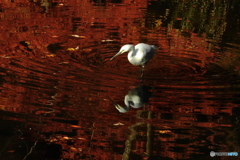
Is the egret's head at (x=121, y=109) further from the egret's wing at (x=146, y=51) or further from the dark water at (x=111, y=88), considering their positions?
the egret's wing at (x=146, y=51)

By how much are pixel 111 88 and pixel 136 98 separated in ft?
1.93

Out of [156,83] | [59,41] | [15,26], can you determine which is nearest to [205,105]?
[156,83]

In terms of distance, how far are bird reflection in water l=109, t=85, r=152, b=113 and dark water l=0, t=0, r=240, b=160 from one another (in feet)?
0.16

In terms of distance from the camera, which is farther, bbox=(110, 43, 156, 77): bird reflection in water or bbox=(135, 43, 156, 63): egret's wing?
bbox=(135, 43, 156, 63): egret's wing

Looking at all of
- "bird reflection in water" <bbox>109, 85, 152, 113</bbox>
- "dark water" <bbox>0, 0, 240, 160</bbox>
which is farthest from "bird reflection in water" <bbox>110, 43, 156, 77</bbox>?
"bird reflection in water" <bbox>109, 85, 152, 113</bbox>

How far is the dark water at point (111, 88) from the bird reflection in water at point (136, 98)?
0.05 meters

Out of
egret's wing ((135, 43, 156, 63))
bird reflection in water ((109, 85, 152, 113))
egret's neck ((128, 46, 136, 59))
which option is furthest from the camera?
egret's wing ((135, 43, 156, 63))

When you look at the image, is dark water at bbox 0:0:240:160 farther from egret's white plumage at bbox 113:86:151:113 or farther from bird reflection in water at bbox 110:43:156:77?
bird reflection in water at bbox 110:43:156:77

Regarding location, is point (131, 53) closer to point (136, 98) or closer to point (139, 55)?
point (139, 55)

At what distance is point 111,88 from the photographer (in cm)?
941

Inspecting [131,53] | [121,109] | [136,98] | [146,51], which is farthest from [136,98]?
[146,51]

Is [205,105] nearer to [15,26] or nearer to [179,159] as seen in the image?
[179,159]

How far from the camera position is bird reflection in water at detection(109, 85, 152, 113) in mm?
8727

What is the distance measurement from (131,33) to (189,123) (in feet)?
20.3
